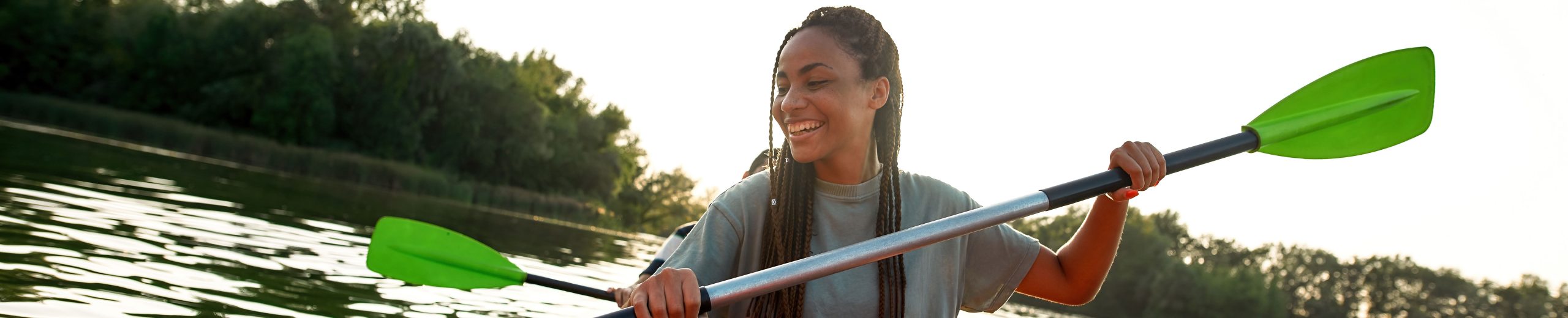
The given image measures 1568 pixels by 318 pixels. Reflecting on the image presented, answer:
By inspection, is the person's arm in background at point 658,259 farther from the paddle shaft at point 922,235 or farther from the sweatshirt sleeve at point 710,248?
the paddle shaft at point 922,235

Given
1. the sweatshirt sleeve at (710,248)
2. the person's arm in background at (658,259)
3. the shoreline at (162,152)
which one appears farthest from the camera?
the shoreline at (162,152)

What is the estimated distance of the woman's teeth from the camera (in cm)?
219

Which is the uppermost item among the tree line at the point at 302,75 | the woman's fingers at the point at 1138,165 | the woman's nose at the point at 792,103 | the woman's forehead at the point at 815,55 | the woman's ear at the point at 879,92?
the tree line at the point at 302,75

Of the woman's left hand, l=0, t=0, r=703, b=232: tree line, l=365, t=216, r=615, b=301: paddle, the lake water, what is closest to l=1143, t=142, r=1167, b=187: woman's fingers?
the woman's left hand

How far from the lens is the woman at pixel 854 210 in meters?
2.17

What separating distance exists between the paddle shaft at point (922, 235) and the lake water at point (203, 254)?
348 cm

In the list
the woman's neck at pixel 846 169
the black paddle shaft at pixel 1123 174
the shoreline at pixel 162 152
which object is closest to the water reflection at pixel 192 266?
the woman's neck at pixel 846 169

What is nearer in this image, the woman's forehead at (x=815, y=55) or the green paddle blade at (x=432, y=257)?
the woman's forehead at (x=815, y=55)

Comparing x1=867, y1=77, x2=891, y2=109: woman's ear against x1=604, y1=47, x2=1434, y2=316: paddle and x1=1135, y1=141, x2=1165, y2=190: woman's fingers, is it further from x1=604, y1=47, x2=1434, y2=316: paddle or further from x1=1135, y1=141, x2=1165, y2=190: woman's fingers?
x1=604, y1=47, x2=1434, y2=316: paddle

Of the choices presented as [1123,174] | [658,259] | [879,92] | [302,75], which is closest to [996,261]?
[1123,174]

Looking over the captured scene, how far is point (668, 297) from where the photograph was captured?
1858 millimetres

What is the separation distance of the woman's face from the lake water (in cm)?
345

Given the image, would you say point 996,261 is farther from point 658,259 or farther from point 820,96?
point 658,259

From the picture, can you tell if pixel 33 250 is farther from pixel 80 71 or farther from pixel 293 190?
pixel 80 71
